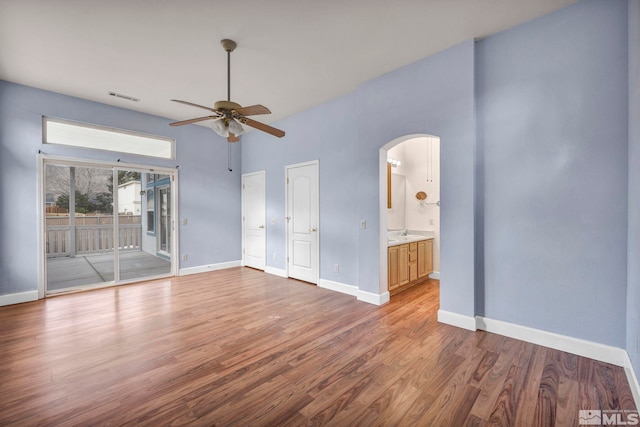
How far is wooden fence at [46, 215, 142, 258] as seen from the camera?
4270mm

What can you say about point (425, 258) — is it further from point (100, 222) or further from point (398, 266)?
point (100, 222)

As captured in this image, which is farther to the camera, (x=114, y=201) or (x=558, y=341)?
(x=114, y=201)

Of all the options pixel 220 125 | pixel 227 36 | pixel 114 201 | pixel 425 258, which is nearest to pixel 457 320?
pixel 425 258

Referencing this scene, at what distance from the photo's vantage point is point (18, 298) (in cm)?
387

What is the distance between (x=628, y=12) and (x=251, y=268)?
6.35m

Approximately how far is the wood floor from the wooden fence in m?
1.12

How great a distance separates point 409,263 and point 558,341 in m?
2.08

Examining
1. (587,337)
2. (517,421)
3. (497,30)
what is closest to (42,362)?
(517,421)

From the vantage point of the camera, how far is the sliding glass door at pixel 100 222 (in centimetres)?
428

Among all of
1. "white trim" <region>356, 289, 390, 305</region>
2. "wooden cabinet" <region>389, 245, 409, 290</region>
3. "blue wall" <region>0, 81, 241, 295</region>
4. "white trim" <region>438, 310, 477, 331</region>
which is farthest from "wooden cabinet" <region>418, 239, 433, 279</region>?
"blue wall" <region>0, 81, 241, 295</region>

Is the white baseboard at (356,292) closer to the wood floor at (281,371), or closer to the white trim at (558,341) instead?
the wood floor at (281,371)

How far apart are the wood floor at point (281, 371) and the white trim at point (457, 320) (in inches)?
3.5

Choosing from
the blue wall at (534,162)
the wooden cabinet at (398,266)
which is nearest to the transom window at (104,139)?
the blue wall at (534,162)

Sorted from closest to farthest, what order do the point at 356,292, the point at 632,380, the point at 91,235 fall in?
the point at 632,380
the point at 356,292
the point at 91,235
